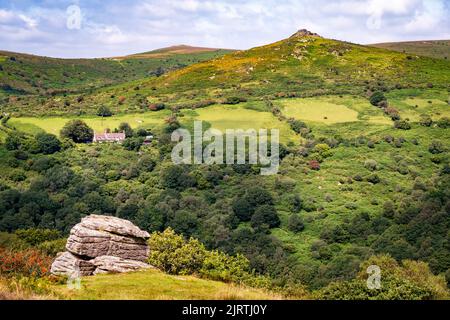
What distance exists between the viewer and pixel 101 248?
33125mm

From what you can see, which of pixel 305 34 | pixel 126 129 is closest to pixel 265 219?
pixel 126 129

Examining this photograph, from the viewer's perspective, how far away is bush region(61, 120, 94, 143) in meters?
110

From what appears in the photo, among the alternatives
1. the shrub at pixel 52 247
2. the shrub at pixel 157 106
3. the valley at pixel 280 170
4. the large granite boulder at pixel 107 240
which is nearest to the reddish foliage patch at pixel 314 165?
the valley at pixel 280 170

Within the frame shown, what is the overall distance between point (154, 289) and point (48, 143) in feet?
292

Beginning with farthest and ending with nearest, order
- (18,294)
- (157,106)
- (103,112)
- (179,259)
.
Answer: (157,106)
(103,112)
(179,259)
(18,294)

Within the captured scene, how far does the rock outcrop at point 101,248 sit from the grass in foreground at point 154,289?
329cm

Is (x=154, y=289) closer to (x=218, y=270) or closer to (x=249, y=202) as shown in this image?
(x=218, y=270)

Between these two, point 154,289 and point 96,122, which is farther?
point 96,122

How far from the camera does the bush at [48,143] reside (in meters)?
104

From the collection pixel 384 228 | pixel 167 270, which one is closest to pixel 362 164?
pixel 384 228

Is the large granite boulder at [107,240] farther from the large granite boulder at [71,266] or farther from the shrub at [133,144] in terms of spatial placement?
the shrub at [133,144]

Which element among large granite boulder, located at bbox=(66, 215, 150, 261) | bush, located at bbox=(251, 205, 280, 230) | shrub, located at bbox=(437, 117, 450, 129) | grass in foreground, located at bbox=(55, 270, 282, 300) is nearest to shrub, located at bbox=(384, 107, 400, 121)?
shrub, located at bbox=(437, 117, 450, 129)
